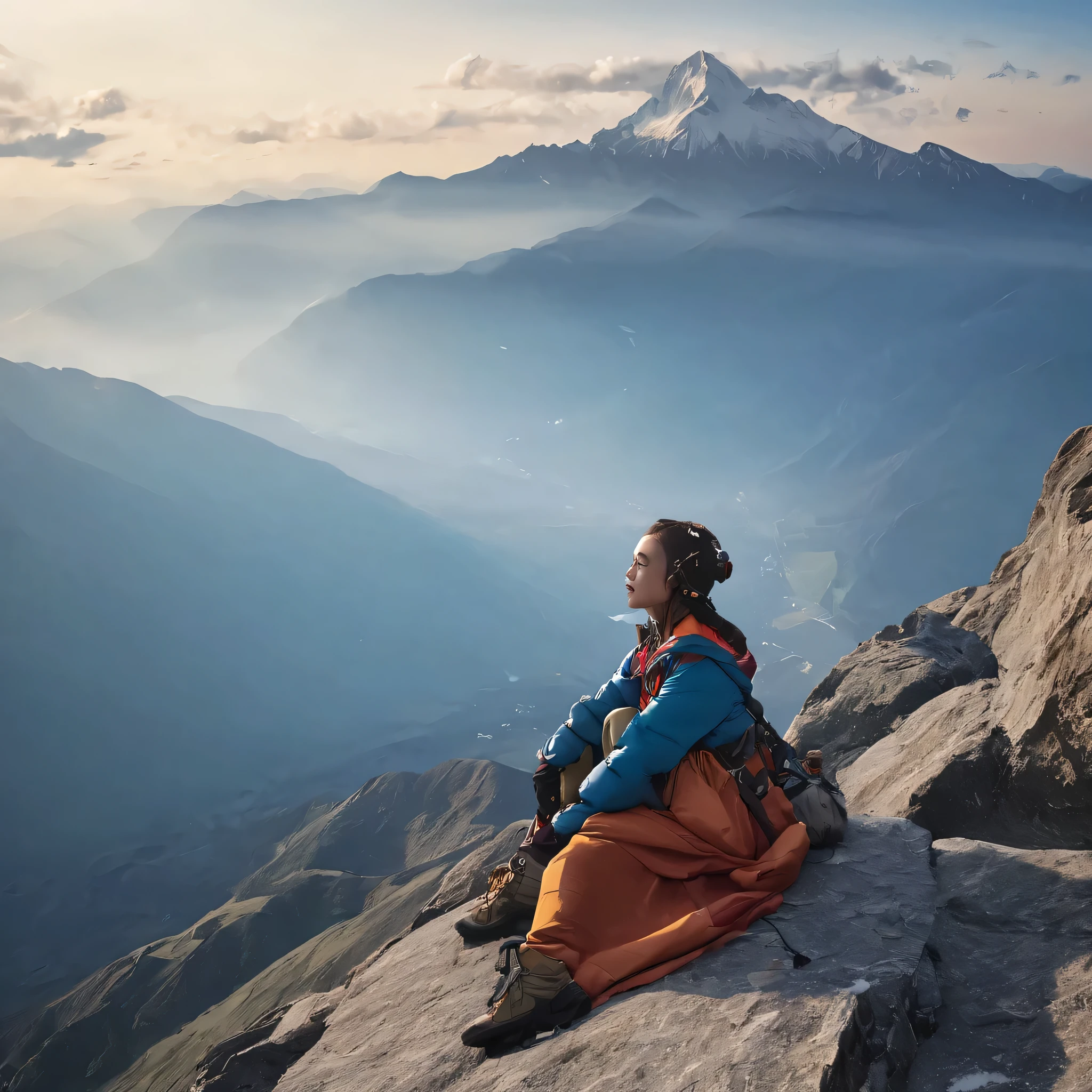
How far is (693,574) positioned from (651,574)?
0.27 meters

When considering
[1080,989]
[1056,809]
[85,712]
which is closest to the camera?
[1080,989]

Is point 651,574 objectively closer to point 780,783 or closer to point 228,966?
point 780,783

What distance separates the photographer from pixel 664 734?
4.10 meters

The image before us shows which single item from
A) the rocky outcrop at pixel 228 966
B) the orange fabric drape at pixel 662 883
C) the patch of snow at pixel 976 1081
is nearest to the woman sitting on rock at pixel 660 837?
the orange fabric drape at pixel 662 883

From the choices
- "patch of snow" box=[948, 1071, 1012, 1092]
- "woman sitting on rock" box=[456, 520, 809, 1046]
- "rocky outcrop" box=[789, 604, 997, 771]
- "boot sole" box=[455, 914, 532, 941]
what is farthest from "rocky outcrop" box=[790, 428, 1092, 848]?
"boot sole" box=[455, 914, 532, 941]

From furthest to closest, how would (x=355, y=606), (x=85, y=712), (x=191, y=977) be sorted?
(x=355, y=606), (x=85, y=712), (x=191, y=977)

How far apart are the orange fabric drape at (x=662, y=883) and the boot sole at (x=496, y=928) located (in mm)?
1087

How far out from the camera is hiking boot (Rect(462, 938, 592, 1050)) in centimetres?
366

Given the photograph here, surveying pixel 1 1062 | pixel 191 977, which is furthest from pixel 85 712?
pixel 191 977

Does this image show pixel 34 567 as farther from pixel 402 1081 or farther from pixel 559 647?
pixel 402 1081

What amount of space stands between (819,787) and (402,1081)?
316cm

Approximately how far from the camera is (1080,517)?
19.5 feet

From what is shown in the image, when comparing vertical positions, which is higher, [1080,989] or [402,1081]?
[1080,989]

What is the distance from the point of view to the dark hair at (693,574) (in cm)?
447
